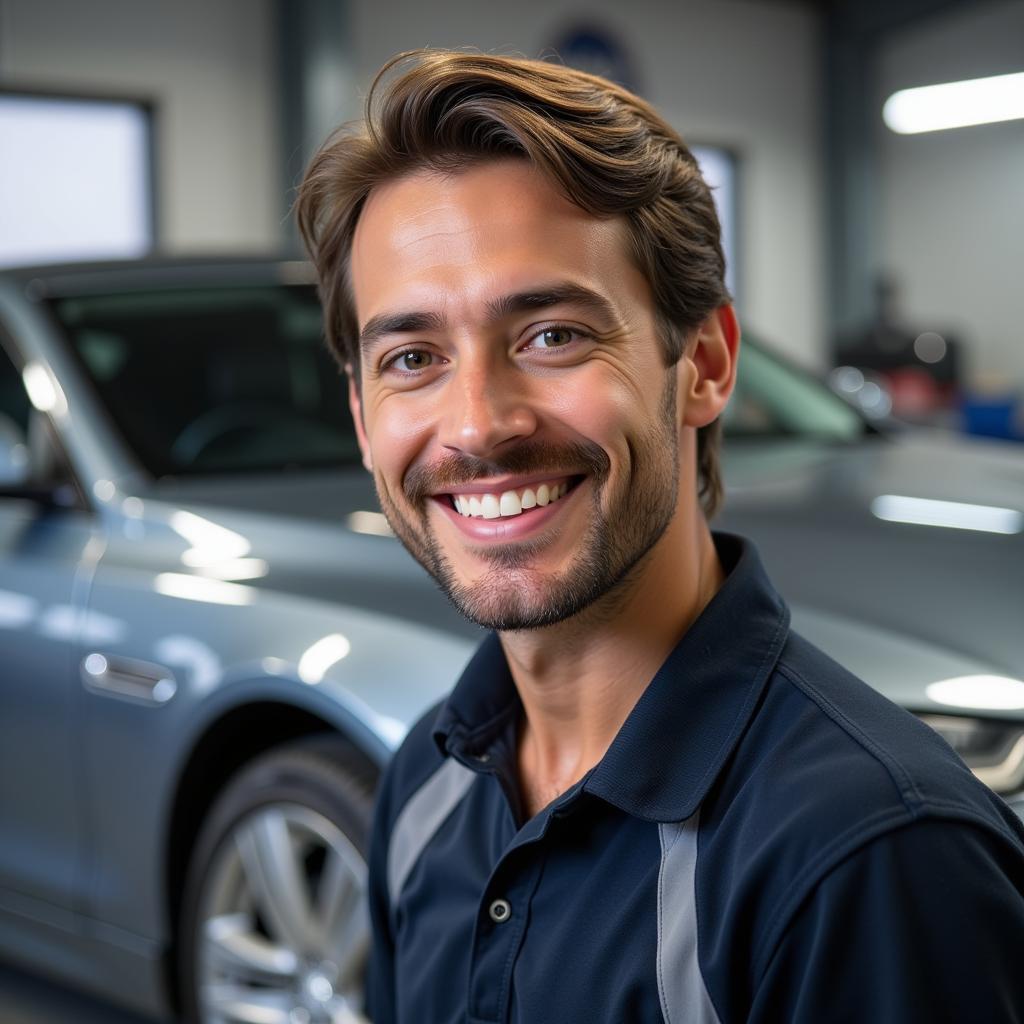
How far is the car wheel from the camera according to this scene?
197cm

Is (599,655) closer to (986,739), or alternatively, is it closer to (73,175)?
(986,739)

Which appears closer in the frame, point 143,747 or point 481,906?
point 481,906

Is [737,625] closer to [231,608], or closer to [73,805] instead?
[231,608]

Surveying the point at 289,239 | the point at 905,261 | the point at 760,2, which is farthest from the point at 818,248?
the point at 289,239

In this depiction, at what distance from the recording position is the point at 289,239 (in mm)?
9414

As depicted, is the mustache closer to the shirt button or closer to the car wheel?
the shirt button

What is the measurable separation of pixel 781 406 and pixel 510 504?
78.2 inches

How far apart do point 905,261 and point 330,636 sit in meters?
12.4

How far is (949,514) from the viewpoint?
215cm

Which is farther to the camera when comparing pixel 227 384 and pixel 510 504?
pixel 227 384

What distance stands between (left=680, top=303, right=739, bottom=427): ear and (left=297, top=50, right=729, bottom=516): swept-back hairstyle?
0.07 ft

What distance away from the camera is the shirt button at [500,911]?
1.15m

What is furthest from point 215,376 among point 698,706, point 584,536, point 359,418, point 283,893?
point 698,706

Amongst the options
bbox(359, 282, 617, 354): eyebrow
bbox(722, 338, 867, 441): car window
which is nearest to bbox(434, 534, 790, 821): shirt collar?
bbox(359, 282, 617, 354): eyebrow
